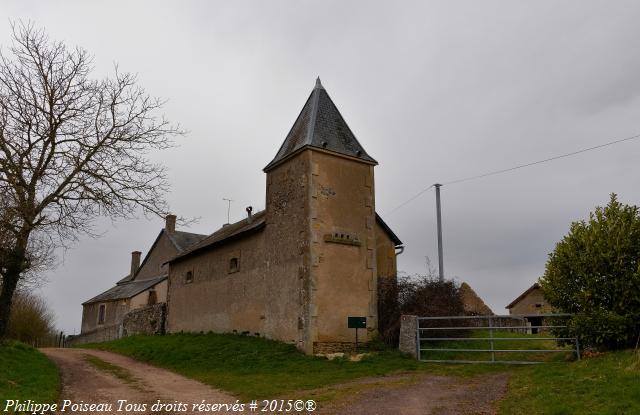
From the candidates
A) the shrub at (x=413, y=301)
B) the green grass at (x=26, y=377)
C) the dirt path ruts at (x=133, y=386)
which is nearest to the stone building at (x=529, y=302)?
the shrub at (x=413, y=301)

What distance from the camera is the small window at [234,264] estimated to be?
21.0 meters

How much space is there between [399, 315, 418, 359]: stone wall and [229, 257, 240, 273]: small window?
8122 millimetres

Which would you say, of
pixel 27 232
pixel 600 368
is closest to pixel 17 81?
pixel 27 232

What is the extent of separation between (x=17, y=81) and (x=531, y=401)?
15.8 metres

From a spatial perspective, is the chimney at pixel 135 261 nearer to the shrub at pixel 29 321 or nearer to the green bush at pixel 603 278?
the shrub at pixel 29 321

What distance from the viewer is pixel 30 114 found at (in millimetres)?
15492

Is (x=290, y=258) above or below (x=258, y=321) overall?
above

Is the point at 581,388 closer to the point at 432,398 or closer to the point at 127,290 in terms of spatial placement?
the point at 432,398

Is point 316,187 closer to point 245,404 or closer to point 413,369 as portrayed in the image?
point 413,369

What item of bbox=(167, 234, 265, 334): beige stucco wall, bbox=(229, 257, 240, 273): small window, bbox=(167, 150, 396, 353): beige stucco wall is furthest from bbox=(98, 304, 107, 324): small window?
bbox=(229, 257, 240, 273): small window

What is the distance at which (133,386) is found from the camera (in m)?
12.6

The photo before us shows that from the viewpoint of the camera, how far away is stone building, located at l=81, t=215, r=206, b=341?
35562 mm

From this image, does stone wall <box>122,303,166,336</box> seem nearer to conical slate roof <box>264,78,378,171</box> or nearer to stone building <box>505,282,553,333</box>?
conical slate roof <box>264,78,378,171</box>

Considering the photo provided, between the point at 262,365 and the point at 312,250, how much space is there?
404 cm
